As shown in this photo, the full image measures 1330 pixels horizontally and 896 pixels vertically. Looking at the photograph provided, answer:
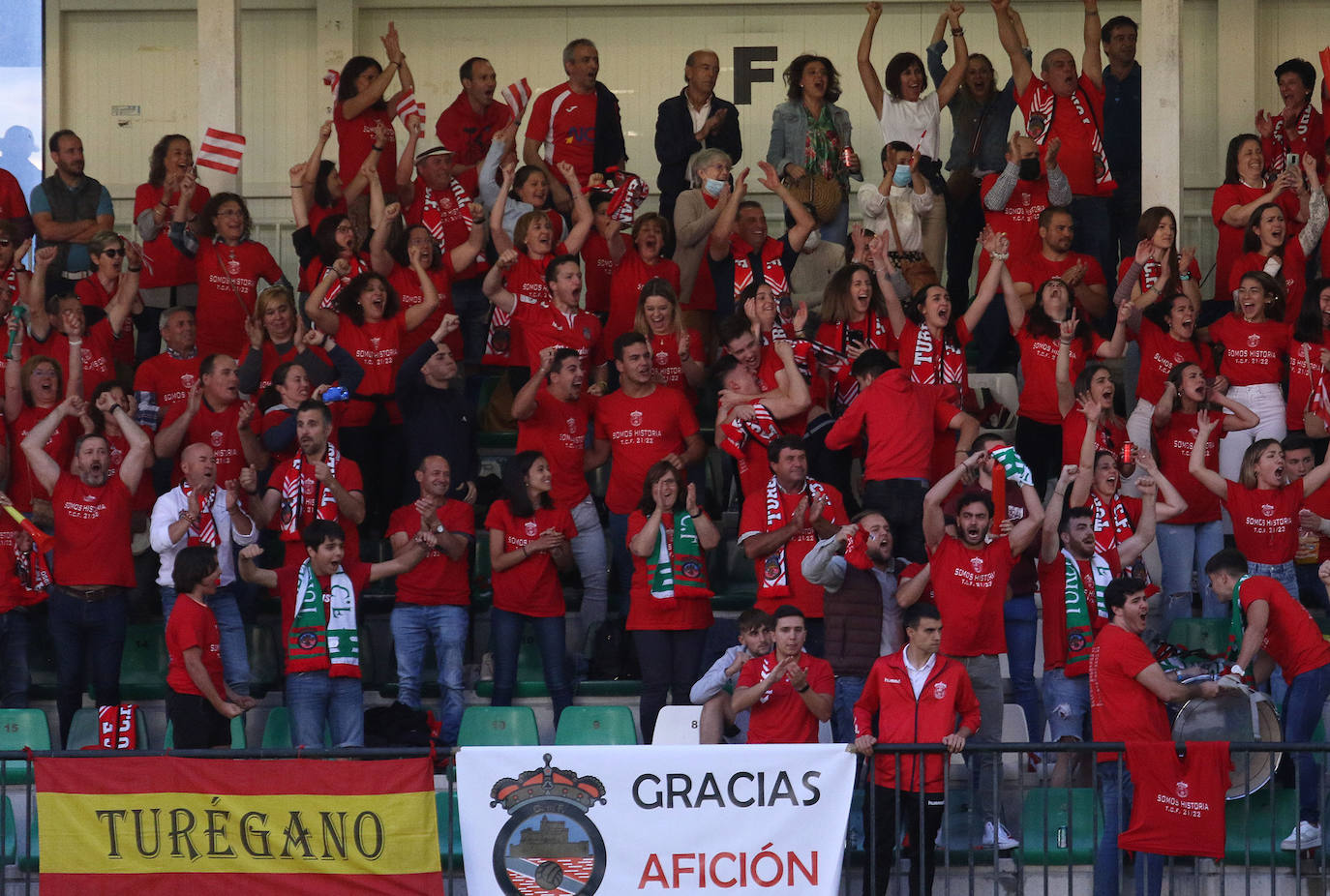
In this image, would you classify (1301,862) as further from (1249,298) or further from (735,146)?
(735,146)

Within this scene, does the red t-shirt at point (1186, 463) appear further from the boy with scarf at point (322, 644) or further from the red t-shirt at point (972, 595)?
the boy with scarf at point (322, 644)

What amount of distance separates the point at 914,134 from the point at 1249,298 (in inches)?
110

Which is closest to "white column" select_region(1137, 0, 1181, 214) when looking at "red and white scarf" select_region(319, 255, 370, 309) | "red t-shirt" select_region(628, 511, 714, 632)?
"red t-shirt" select_region(628, 511, 714, 632)

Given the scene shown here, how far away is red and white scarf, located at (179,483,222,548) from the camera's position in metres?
9.98

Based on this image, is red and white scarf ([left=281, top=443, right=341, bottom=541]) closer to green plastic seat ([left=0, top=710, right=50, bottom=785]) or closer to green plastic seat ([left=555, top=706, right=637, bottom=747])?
green plastic seat ([left=0, top=710, right=50, bottom=785])

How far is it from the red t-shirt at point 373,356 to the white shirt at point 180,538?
1160 millimetres

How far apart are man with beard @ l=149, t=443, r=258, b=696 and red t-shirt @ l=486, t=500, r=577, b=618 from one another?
4.24ft

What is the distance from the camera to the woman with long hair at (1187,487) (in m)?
10.6

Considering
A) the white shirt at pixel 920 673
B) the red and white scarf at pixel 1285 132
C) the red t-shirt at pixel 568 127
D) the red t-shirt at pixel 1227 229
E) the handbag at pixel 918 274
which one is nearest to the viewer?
the white shirt at pixel 920 673

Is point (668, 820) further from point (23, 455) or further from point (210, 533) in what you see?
point (23, 455)

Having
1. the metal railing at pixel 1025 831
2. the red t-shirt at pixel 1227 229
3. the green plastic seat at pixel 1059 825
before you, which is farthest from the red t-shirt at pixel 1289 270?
the green plastic seat at pixel 1059 825

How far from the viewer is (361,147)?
1320cm

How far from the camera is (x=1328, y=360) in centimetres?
1115

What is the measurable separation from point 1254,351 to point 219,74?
684cm
